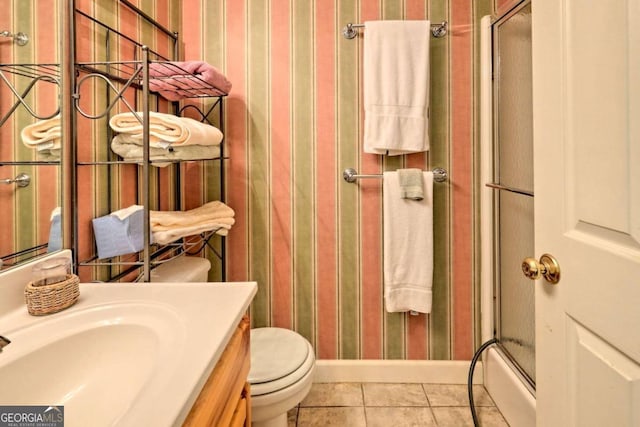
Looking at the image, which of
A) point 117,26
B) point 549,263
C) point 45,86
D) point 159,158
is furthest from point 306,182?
point 549,263

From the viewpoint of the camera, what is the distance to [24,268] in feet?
3.15

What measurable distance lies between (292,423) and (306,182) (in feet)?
3.62

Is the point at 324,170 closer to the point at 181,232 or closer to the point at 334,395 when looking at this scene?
the point at 181,232

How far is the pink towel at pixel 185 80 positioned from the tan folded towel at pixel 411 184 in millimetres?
897

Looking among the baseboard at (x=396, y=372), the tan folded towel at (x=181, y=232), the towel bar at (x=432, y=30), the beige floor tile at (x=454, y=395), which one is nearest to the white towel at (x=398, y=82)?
the towel bar at (x=432, y=30)

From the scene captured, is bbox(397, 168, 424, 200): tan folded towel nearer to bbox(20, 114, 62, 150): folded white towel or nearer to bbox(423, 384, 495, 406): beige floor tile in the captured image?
bbox(423, 384, 495, 406): beige floor tile

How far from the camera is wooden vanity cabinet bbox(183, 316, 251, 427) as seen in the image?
25.3 inches

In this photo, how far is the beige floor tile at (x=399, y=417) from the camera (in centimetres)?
165

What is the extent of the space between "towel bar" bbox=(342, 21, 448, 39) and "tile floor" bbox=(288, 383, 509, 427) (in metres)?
1.73

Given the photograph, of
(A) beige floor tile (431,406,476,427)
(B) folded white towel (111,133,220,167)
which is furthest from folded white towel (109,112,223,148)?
(A) beige floor tile (431,406,476,427)

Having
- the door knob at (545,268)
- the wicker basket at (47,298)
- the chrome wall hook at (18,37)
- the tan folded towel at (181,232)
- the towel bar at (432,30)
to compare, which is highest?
the towel bar at (432,30)

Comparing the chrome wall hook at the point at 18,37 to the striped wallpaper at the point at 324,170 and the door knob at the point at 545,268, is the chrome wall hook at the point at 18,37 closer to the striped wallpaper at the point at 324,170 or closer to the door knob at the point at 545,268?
the striped wallpaper at the point at 324,170

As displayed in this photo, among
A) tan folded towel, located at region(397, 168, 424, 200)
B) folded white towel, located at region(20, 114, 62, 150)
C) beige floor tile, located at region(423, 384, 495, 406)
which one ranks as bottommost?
beige floor tile, located at region(423, 384, 495, 406)

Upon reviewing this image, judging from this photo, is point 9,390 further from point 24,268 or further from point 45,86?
point 45,86
